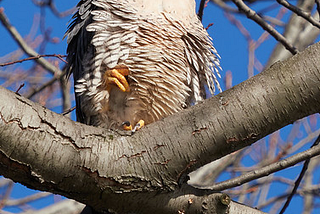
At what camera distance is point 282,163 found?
9.39ft

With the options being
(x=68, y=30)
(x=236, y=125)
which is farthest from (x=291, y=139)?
(x=236, y=125)

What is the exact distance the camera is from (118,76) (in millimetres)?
3314

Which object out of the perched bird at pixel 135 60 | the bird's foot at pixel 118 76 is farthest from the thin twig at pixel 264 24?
the bird's foot at pixel 118 76

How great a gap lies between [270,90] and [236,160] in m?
4.45

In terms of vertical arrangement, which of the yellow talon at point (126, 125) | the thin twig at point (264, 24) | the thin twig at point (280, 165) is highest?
the thin twig at point (264, 24)

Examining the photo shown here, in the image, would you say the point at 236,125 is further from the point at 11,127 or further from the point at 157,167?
the point at 11,127

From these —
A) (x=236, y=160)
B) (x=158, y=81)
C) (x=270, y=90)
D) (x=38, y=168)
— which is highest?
(x=236, y=160)

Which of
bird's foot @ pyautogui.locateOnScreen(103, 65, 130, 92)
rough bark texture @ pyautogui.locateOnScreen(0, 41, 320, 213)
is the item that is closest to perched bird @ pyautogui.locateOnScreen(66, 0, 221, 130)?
bird's foot @ pyautogui.locateOnScreen(103, 65, 130, 92)

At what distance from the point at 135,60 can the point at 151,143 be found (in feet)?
3.29

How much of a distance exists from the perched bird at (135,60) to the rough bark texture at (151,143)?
80 cm

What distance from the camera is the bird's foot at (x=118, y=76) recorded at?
3303mm

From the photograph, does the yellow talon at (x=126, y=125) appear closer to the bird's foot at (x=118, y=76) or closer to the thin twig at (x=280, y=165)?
the bird's foot at (x=118, y=76)

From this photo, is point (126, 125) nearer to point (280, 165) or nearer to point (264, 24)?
point (280, 165)

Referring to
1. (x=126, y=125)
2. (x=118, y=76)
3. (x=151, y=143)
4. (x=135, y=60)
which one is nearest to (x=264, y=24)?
(x=135, y=60)
